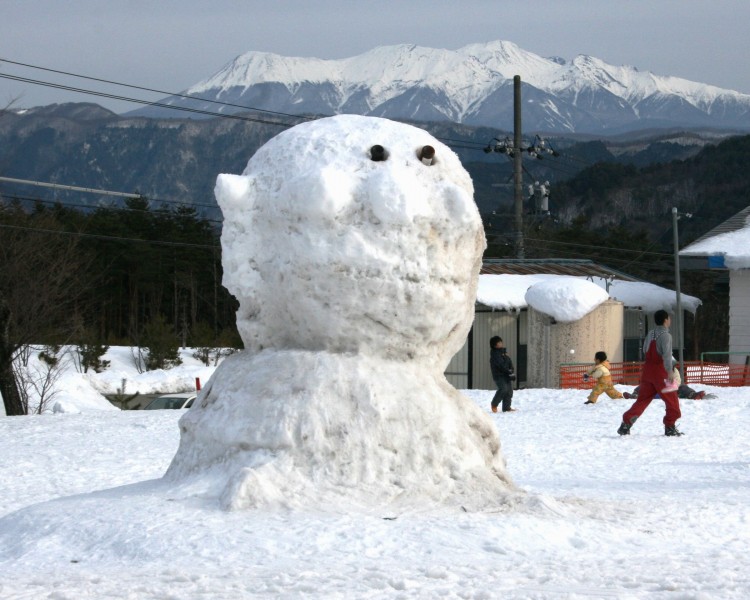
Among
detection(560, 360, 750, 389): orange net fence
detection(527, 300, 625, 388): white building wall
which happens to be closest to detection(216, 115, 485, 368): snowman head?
detection(560, 360, 750, 389): orange net fence

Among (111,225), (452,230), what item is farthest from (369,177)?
(111,225)

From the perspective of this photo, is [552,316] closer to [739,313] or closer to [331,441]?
[739,313]

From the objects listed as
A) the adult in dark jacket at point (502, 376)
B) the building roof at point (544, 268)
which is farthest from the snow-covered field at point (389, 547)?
the building roof at point (544, 268)

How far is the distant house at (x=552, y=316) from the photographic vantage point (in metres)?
26.8

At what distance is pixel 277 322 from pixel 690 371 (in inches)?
744

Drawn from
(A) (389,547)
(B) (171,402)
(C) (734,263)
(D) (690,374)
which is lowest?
(A) (389,547)

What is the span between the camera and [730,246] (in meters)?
28.0

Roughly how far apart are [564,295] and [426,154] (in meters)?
19.0

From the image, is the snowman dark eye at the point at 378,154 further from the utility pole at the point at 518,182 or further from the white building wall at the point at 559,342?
the utility pole at the point at 518,182

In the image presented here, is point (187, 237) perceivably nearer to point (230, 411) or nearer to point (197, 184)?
point (230, 411)

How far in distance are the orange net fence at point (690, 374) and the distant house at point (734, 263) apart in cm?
193

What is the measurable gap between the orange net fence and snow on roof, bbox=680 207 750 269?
8.64 feet

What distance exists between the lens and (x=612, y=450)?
1268cm

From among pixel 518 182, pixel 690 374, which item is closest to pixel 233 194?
pixel 690 374
